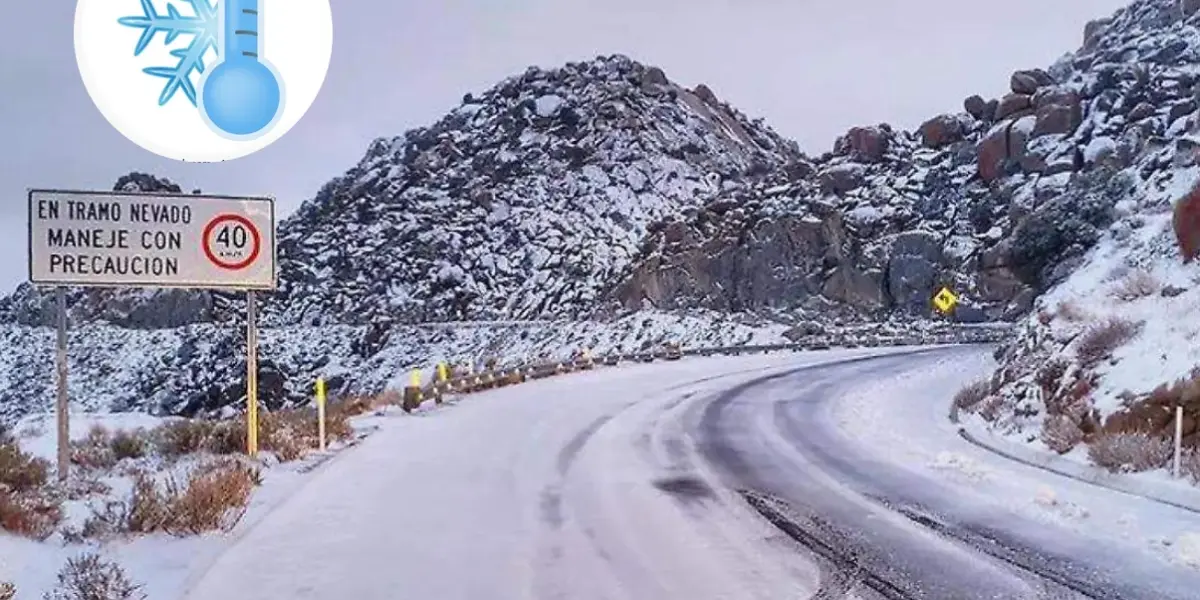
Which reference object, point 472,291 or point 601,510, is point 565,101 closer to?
point 472,291

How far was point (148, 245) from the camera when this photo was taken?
12.4 meters

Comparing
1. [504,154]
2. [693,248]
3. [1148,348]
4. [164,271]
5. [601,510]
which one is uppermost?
[504,154]

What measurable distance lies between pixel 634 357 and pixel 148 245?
2968 cm

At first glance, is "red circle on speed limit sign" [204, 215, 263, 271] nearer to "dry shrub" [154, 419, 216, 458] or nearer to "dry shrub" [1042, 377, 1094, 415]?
"dry shrub" [154, 419, 216, 458]

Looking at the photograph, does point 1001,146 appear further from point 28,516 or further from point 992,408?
point 28,516

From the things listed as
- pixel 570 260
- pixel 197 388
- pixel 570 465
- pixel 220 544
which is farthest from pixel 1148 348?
pixel 570 260

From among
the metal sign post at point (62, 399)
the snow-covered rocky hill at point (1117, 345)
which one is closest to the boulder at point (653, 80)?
the snow-covered rocky hill at point (1117, 345)

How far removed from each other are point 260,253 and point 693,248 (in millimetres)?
65028

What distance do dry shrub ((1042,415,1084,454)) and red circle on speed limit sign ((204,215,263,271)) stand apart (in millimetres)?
10617

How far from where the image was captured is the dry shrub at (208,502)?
27.3 ft

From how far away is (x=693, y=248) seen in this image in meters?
77.1

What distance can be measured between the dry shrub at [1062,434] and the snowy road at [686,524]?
74cm

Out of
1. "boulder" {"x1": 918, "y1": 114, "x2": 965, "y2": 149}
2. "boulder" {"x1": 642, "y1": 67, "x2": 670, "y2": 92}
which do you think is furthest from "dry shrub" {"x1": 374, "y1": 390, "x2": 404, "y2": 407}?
"boulder" {"x1": 642, "y1": 67, "x2": 670, "y2": 92}

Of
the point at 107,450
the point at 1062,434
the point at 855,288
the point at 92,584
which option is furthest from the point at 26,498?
the point at 855,288
